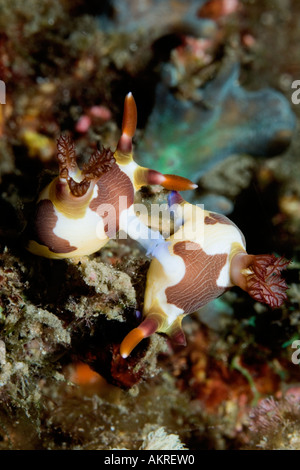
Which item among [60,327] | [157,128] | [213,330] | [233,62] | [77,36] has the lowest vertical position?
[60,327]

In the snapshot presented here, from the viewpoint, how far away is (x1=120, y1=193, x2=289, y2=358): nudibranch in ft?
7.07

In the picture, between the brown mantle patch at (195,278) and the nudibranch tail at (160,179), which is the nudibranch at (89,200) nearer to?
the nudibranch tail at (160,179)

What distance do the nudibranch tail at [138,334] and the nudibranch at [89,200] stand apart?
1.87ft

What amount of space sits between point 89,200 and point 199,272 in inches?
32.9

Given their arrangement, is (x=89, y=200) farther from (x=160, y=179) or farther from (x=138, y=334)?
(x=138, y=334)

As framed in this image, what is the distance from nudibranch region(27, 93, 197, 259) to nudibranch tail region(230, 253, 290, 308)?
0.62m

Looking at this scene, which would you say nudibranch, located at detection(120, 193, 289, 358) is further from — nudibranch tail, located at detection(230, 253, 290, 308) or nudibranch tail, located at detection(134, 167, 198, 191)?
nudibranch tail, located at detection(134, 167, 198, 191)

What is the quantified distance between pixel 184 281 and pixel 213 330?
183 centimetres

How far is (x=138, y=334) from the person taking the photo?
6.30 feet

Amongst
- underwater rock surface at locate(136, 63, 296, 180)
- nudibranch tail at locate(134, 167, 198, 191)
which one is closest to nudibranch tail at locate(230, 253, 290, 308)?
nudibranch tail at locate(134, 167, 198, 191)

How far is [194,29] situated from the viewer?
383 centimetres

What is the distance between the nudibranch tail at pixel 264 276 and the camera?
2109 mm

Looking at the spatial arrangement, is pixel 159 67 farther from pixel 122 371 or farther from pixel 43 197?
pixel 122 371
